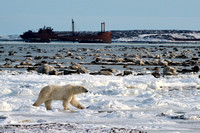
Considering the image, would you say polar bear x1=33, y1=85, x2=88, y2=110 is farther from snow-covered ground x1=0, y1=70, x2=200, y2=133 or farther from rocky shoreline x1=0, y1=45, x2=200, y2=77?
rocky shoreline x1=0, y1=45, x2=200, y2=77

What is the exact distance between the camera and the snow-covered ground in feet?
23.3

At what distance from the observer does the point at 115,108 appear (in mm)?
9156

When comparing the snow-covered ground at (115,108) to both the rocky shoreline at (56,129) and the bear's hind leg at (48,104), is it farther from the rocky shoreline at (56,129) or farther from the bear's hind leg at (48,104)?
the rocky shoreline at (56,129)

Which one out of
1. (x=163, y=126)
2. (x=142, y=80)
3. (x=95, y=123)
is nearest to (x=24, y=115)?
(x=95, y=123)

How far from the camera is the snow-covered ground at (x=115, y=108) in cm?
709

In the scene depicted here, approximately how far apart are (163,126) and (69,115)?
197 cm

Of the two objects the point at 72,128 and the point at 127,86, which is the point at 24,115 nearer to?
the point at 72,128

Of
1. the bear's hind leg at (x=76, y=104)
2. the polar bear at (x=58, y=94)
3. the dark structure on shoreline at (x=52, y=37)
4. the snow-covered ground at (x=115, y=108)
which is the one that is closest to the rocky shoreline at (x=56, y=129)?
the snow-covered ground at (x=115, y=108)

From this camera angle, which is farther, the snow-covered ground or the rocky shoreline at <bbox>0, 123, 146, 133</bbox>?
the snow-covered ground

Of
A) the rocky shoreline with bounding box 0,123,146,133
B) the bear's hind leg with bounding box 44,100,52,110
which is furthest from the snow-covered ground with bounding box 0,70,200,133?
the rocky shoreline with bounding box 0,123,146,133

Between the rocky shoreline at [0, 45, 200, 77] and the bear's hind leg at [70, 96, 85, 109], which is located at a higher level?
the bear's hind leg at [70, 96, 85, 109]

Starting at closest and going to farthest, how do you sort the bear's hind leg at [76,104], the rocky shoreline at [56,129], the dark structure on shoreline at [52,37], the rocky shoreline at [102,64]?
the rocky shoreline at [56,129] → the bear's hind leg at [76,104] → the rocky shoreline at [102,64] → the dark structure on shoreline at [52,37]

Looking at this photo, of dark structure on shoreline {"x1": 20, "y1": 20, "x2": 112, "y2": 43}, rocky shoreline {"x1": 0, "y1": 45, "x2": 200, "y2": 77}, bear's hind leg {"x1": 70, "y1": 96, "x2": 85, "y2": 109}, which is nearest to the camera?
bear's hind leg {"x1": 70, "y1": 96, "x2": 85, "y2": 109}

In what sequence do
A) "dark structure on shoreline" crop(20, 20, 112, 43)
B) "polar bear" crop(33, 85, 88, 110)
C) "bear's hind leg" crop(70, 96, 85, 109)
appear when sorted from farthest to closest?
"dark structure on shoreline" crop(20, 20, 112, 43) → "bear's hind leg" crop(70, 96, 85, 109) → "polar bear" crop(33, 85, 88, 110)
